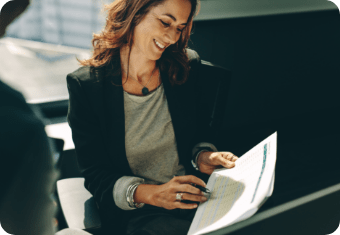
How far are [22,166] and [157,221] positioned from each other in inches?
19.1

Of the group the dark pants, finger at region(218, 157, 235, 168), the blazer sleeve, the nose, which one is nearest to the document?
finger at region(218, 157, 235, 168)

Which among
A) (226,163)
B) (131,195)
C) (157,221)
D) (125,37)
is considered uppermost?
(125,37)

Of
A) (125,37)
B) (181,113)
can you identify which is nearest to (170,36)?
(125,37)

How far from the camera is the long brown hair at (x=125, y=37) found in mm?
973

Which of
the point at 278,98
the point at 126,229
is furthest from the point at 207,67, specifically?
the point at 278,98

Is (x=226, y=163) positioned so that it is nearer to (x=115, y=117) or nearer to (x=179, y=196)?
(x=179, y=196)

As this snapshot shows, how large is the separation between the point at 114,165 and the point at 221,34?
126cm

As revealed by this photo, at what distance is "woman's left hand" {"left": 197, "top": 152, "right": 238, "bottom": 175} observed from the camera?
1.03 m

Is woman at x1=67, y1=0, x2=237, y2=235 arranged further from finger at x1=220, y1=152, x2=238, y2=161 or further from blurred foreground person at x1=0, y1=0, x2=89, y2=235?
blurred foreground person at x1=0, y1=0, x2=89, y2=235

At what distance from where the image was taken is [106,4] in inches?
41.5

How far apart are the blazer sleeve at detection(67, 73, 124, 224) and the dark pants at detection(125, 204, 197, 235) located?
7 centimetres

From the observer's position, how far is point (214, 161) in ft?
3.52

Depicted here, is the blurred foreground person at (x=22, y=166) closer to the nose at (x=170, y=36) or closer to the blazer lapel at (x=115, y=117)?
the blazer lapel at (x=115, y=117)

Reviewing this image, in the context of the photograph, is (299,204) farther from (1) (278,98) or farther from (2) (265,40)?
(1) (278,98)
